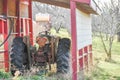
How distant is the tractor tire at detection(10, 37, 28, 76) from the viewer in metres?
10.3

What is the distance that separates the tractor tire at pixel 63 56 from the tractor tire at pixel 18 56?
1.05 metres

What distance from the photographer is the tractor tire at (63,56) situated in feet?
34.2

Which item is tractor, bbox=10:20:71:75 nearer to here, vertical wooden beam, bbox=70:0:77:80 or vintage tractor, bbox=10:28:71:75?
vintage tractor, bbox=10:28:71:75

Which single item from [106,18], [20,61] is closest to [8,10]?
[20,61]

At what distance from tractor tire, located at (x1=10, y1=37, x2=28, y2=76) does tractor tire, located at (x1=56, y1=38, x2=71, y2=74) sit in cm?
105

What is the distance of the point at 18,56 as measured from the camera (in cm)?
1042

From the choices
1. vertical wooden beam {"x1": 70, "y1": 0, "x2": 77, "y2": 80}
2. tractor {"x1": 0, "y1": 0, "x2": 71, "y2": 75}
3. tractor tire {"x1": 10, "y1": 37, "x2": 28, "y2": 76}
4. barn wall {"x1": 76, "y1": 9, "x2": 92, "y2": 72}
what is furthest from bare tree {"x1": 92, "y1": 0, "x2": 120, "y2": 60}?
vertical wooden beam {"x1": 70, "y1": 0, "x2": 77, "y2": 80}

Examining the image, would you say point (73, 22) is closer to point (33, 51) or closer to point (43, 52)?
point (43, 52)

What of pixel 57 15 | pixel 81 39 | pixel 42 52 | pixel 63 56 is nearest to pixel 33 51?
pixel 42 52

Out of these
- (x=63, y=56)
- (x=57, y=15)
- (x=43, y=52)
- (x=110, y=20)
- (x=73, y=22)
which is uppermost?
(x=57, y=15)

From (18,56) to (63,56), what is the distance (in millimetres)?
1338

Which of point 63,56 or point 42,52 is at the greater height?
point 42,52

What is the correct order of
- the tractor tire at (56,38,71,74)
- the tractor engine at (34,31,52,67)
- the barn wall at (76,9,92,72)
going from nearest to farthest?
the barn wall at (76,9,92,72) < the tractor tire at (56,38,71,74) < the tractor engine at (34,31,52,67)

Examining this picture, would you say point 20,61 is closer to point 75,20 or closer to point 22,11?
point 75,20
